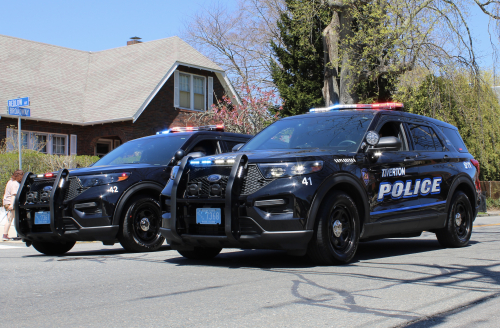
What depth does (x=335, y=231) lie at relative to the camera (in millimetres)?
6613

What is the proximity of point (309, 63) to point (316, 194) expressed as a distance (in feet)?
67.1

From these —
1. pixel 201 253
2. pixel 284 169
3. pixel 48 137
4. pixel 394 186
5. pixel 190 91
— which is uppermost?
pixel 190 91

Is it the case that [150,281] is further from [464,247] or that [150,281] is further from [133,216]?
[464,247]

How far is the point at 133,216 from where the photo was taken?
8438 mm

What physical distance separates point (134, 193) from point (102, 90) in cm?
1972

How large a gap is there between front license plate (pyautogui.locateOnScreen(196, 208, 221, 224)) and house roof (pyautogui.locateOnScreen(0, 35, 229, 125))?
18125 mm

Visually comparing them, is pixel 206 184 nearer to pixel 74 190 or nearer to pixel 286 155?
pixel 286 155

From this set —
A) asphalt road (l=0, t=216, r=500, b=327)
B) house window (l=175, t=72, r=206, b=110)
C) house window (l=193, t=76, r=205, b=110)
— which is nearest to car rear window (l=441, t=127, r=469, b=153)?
asphalt road (l=0, t=216, r=500, b=327)

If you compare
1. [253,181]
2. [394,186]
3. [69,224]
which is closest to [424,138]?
[394,186]

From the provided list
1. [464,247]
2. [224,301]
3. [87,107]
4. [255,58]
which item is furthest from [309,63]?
[224,301]

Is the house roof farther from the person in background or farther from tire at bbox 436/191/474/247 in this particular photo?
tire at bbox 436/191/474/247

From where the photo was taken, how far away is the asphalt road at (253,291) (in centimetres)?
430

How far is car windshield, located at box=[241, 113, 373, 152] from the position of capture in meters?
7.34

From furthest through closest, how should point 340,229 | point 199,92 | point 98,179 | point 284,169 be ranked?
point 199,92 → point 98,179 → point 340,229 → point 284,169
